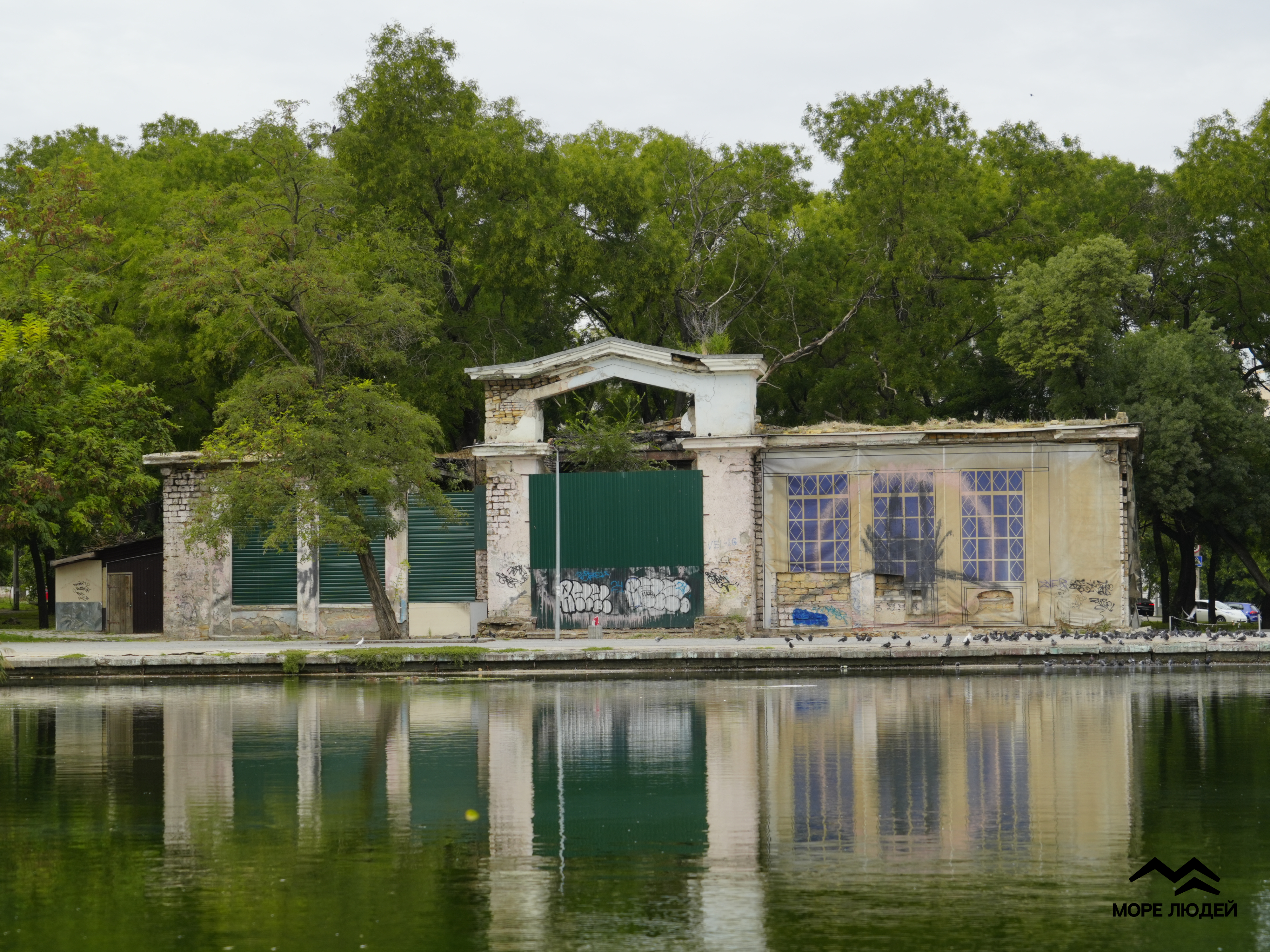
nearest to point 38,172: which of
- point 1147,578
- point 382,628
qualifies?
point 382,628

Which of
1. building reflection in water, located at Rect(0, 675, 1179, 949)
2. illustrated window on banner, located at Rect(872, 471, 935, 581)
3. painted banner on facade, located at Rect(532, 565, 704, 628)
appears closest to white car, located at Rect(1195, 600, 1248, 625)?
illustrated window on banner, located at Rect(872, 471, 935, 581)

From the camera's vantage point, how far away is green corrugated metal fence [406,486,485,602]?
1342 inches

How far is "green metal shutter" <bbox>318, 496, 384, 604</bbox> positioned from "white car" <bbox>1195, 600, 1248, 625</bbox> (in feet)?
110

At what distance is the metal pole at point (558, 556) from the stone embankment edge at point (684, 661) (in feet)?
18.2

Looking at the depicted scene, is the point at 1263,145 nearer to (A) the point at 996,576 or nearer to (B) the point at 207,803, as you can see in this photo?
(A) the point at 996,576

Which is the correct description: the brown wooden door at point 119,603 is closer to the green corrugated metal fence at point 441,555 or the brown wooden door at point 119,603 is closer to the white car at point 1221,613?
the green corrugated metal fence at point 441,555

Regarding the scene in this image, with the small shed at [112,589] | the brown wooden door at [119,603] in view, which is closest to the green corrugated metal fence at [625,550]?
the small shed at [112,589]

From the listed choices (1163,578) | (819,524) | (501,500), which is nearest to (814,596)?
(819,524)

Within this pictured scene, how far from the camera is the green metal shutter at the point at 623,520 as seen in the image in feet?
108

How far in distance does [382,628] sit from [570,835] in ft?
72.4

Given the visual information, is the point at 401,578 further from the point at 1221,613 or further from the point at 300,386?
the point at 1221,613

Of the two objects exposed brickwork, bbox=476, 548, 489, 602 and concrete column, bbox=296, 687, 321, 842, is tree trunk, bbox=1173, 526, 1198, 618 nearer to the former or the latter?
exposed brickwork, bbox=476, 548, 489, 602

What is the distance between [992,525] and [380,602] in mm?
13953

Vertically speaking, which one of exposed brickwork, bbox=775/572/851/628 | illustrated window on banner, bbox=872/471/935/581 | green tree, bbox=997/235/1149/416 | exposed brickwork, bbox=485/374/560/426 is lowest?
exposed brickwork, bbox=775/572/851/628
